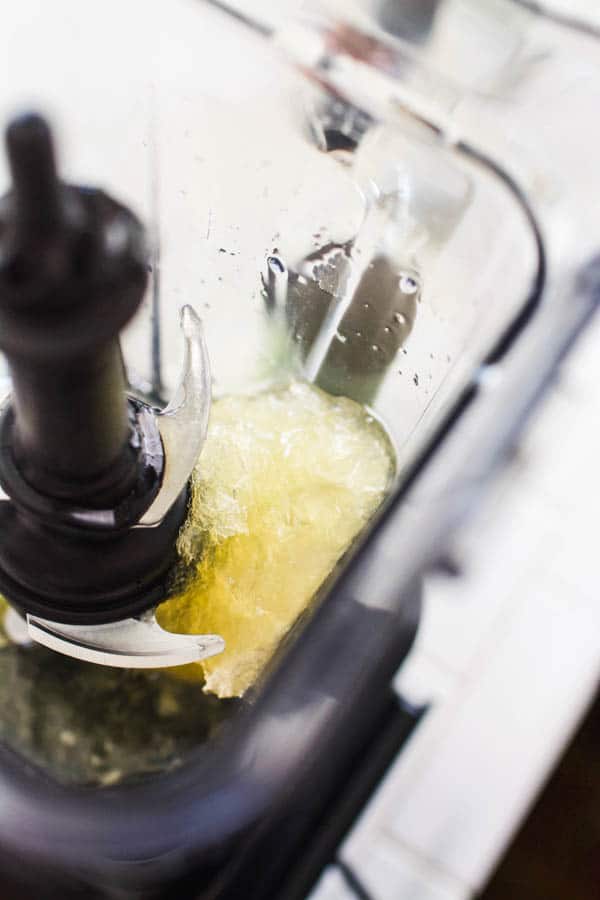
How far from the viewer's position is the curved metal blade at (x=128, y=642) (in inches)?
Result: 9.2

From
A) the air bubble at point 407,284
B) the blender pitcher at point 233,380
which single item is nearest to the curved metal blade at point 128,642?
the blender pitcher at point 233,380

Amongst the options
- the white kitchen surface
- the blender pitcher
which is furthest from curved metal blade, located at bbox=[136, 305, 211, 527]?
the white kitchen surface

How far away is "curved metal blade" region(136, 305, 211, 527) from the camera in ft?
0.71

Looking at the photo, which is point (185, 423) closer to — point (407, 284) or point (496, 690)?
point (407, 284)

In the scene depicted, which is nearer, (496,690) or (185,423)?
(185,423)

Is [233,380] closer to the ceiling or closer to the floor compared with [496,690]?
closer to the ceiling

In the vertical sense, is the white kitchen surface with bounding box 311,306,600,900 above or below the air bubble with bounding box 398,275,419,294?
below

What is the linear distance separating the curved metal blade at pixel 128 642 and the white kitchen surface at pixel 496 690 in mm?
148

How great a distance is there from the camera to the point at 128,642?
9.4 inches

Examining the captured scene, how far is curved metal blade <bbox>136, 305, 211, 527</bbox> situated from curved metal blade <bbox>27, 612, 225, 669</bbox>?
0.04m

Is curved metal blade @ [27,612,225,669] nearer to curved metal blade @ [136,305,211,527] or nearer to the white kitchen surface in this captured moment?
curved metal blade @ [136,305,211,527]

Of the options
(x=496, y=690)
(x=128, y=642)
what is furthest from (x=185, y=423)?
(x=496, y=690)

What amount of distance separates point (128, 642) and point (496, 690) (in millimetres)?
274

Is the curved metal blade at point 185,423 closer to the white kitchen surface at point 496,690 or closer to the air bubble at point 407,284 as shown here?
the air bubble at point 407,284
